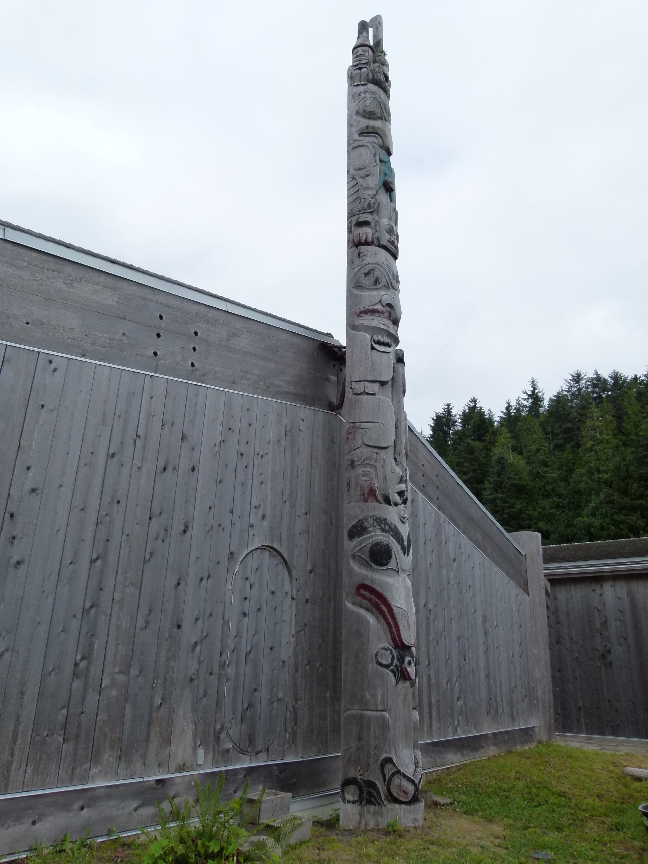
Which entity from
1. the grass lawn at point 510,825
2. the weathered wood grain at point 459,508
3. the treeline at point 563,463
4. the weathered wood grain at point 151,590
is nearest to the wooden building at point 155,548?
the weathered wood grain at point 151,590

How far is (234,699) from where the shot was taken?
4.96 metres

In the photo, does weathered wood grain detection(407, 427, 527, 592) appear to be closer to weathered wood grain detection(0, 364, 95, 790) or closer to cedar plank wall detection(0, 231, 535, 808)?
cedar plank wall detection(0, 231, 535, 808)

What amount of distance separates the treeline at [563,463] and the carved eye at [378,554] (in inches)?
933

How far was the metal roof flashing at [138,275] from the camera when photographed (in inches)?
185

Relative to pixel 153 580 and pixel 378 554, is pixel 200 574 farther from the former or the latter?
pixel 378 554

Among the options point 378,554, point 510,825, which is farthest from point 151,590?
point 510,825

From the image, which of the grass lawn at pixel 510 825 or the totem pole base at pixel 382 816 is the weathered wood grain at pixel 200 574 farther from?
the totem pole base at pixel 382 816

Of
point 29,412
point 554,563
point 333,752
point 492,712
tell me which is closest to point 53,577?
point 29,412

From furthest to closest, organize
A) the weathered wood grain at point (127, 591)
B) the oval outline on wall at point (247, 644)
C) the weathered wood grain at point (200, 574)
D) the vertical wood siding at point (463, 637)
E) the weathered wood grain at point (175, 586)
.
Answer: the vertical wood siding at point (463, 637), the oval outline on wall at point (247, 644), the weathered wood grain at point (200, 574), the weathered wood grain at point (175, 586), the weathered wood grain at point (127, 591)

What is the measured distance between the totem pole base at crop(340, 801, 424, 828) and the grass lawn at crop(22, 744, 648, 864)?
0.25 ft

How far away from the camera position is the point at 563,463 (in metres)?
37.2

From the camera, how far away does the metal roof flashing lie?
185 inches

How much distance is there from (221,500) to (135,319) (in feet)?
5.52

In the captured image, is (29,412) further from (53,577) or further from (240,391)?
(240,391)
